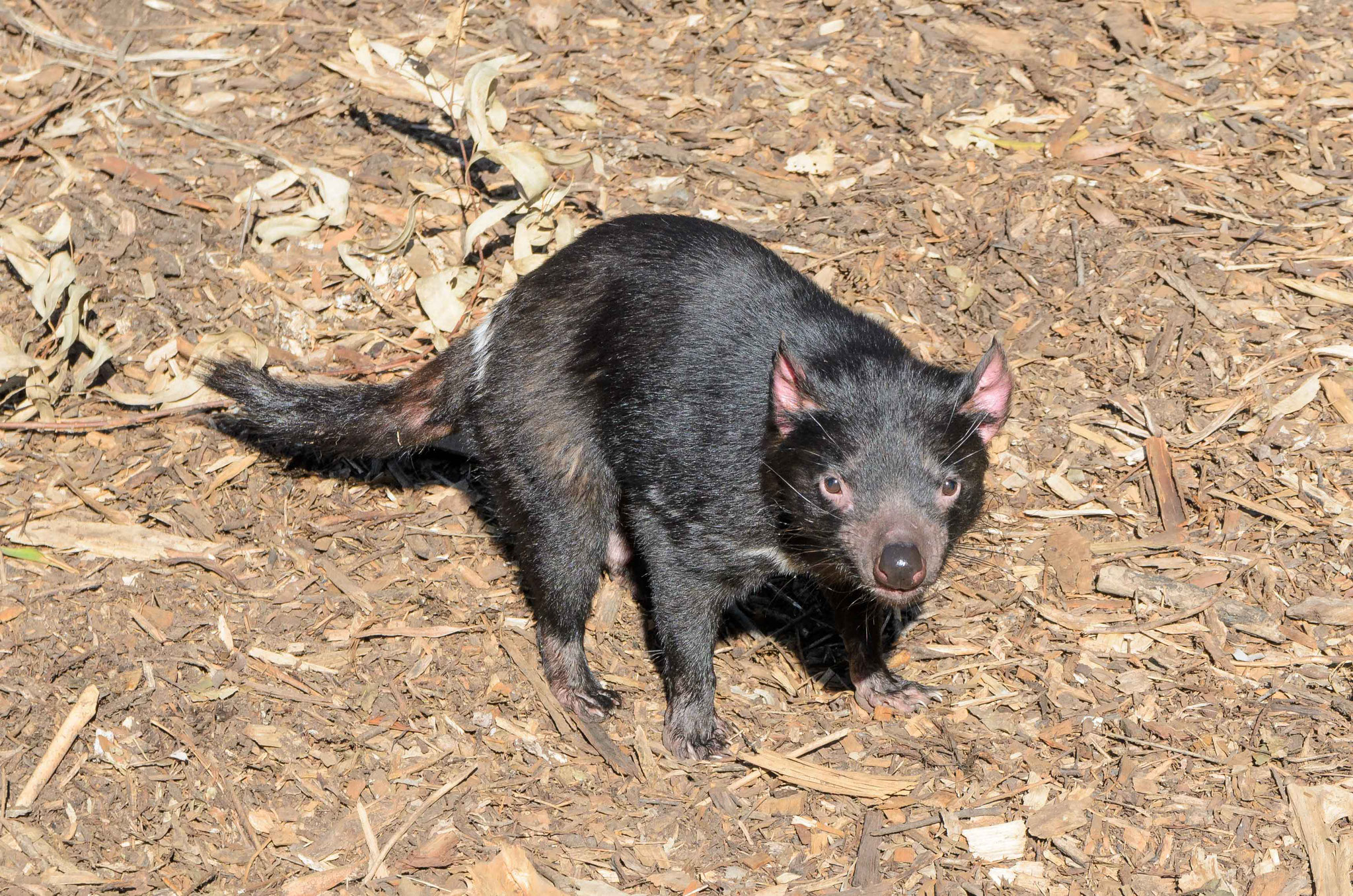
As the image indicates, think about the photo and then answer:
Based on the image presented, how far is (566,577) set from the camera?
5066 millimetres

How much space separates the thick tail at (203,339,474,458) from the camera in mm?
5379

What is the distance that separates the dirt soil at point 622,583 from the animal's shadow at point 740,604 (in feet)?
0.07

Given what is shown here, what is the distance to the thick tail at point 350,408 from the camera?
538 centimetres

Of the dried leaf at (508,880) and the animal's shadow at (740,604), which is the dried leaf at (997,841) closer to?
the animal's shadow at (740,604)

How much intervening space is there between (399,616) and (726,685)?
1.38m

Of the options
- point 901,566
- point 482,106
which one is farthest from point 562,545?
point 482,106

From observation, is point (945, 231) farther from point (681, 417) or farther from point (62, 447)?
point (62, 447)

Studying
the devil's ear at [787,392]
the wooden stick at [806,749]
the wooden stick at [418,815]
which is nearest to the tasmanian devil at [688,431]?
the devil's ear at [787,392]

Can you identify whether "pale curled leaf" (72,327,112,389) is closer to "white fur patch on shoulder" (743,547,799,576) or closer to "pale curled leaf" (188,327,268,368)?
"pale curled leaf" (188,327,268,368)

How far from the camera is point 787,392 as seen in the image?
435 cm

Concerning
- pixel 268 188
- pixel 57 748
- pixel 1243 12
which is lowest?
pixel 57 748

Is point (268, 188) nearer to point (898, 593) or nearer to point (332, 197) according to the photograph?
point (332, 197)

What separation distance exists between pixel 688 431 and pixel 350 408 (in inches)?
61.1

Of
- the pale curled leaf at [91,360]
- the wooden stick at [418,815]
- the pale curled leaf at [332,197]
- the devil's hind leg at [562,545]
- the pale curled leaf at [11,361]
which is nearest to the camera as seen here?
the wooden stick at [418,815]
